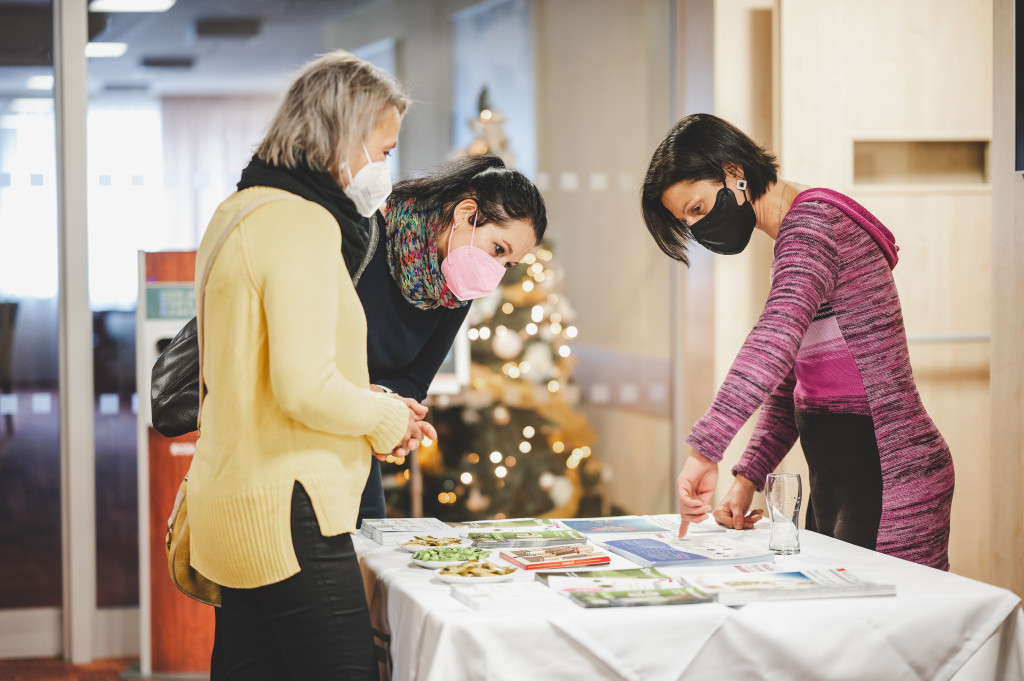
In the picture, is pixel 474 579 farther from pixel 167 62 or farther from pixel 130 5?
pixel 130 5

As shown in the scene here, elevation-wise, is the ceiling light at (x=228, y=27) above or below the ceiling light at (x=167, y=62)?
above

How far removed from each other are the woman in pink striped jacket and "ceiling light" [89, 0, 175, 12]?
2831 millimetres

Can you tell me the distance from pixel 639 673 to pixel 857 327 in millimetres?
851

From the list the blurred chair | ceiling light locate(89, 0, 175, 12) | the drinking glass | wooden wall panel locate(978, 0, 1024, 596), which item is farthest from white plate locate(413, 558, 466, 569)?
ceiling light locate(89, 0, 175, 12)

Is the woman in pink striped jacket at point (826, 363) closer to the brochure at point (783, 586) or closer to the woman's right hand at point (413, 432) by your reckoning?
the brochure at point (783, 586)

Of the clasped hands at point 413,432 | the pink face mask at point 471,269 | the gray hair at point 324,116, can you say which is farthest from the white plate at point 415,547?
the gray hair at point 324,116

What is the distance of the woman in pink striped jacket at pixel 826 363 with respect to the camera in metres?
1.82

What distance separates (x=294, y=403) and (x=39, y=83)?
126 inches

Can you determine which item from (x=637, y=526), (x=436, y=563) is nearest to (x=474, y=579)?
(x=436, y=563)

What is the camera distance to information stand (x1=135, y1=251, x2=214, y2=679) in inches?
141

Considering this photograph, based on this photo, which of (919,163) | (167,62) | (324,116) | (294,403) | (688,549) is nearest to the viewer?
(294,403)

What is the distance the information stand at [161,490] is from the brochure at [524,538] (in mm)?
1988

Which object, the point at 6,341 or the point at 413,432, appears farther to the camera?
the point at 6,341

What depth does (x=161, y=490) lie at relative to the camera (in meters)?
3.65
